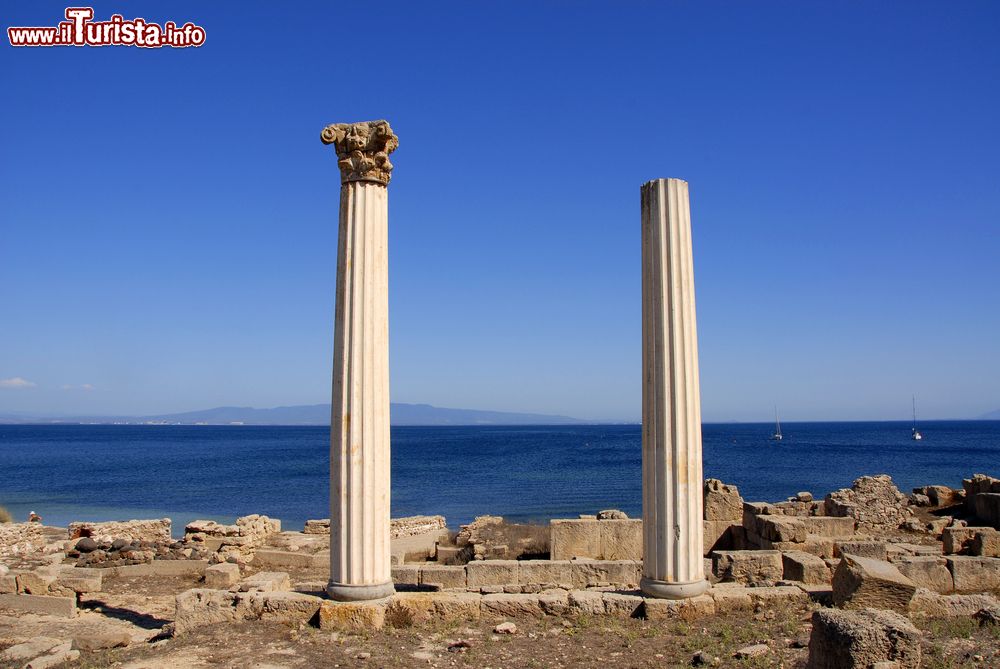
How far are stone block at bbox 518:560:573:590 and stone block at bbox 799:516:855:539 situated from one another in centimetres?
476

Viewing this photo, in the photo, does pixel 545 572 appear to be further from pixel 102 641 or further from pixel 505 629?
pixel 102 641

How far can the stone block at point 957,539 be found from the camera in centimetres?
1170

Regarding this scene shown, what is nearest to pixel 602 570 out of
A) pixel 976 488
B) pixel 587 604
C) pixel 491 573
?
pixel 491 573

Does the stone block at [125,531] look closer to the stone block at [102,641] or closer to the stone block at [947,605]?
the stone block at [102,641]

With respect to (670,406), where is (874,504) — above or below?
below

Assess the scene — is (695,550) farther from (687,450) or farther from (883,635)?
(883,635)

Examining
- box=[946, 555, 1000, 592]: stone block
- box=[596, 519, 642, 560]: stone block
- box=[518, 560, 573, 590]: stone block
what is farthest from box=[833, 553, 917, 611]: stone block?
box=[596, 519, 642, 560]: stone block

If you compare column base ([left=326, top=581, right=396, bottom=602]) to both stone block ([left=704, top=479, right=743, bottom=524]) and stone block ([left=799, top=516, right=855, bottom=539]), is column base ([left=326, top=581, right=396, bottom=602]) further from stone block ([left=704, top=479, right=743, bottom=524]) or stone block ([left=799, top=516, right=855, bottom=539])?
→ stone block ([left=704, top=479, right=743, bottom=524])

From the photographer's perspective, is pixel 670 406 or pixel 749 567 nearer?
pixel 670 406

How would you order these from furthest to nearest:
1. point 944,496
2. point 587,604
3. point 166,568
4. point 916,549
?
point 944,496 → point 166,568 → point 916,549 → point 587,604

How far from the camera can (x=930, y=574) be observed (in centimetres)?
899

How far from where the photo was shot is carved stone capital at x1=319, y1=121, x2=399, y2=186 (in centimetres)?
783

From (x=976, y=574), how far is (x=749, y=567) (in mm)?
2526

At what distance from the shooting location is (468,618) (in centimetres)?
745
